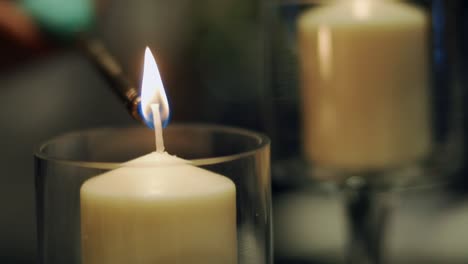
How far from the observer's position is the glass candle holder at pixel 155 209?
1.12 feet

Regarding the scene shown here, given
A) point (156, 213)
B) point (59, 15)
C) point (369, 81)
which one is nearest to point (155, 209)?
point (156, 213)

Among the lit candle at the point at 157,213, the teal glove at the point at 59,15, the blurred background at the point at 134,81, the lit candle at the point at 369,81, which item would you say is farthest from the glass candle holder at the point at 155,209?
the teal glove at the point at 59,15

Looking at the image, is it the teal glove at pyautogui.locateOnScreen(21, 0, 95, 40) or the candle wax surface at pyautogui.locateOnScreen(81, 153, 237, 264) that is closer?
the candle wax surface at pyautogui.locateOnScreen(81, 153, 237, 264)

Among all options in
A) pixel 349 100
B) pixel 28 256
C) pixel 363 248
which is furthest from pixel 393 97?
pixel 28 256

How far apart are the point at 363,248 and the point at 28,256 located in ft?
1.37

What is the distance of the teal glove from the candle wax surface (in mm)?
792

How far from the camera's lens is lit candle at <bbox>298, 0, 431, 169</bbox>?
0.59m

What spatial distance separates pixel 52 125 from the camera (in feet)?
4.06

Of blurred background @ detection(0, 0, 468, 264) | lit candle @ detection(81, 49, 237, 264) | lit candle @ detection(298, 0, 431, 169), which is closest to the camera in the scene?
lit candle @ detection(81, 49, 237, 264)

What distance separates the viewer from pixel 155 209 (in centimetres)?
34

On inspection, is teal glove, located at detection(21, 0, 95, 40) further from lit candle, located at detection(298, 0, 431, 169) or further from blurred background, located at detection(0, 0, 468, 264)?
lit candle, located at detection(298, 0, 431, 169)

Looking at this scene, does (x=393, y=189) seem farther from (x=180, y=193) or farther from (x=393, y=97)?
(x=180, y=193)

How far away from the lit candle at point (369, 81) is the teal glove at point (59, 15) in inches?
23.0

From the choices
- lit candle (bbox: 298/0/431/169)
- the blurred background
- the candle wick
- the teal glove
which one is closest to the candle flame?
the candle wick
